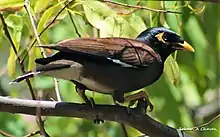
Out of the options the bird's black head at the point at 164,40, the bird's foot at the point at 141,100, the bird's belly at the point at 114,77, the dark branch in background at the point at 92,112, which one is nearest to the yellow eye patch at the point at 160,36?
the bird's black head at the point at 164,40

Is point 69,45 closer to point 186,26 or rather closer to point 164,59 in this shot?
point 164,59

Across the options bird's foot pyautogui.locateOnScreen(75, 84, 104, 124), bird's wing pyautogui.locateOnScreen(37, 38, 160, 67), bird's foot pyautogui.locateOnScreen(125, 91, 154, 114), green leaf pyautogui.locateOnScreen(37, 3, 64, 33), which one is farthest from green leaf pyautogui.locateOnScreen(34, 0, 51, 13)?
bird's foot pyautogui.locateOnScreen(125, 91, 154, 114)

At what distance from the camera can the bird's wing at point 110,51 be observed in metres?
2.14

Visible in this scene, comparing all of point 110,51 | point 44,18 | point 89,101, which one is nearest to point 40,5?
point 44,18

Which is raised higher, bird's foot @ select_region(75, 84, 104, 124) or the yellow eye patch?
the yellow eye patch

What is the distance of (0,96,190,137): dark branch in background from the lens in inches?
72.9

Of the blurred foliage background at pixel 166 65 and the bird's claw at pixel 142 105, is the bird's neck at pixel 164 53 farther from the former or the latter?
the bird's claw at pixel 142 105

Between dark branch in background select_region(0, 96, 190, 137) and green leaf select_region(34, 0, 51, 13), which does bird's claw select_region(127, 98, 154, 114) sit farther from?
green leaf select_region(34, 0, 51, 13)

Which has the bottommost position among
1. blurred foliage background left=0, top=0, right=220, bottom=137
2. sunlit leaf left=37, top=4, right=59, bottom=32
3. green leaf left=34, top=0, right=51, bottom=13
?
blurred foliage background left=0, top=0, right=220, bottom=137

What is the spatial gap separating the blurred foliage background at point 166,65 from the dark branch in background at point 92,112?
0.39 metres

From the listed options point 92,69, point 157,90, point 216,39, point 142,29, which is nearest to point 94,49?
point 92,69

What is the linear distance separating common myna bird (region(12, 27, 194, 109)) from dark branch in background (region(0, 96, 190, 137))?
105 mm

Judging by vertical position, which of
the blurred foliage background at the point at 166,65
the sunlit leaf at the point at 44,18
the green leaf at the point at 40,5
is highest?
the green leaf at the point at 40,5

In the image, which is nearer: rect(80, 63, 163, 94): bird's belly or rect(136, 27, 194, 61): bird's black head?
rect(80, 63, 163, 94): bird's belly
